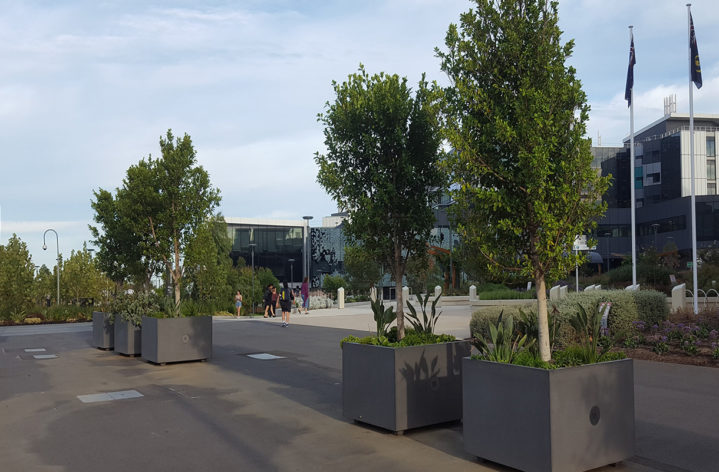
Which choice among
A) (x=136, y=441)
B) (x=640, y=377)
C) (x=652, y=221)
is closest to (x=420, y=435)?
(x=136, y=441)

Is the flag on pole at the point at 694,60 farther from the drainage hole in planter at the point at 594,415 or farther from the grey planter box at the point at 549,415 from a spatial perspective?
the drainage hole in planter at the point at 594,415

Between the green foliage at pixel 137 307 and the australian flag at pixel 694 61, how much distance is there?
1631 cm

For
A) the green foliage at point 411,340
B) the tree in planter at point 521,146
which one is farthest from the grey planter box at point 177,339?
the tree in planter at point 521,146

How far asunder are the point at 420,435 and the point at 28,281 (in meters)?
31.2

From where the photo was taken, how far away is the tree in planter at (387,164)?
839cm

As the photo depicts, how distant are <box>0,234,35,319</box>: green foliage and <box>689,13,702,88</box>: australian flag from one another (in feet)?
100.0

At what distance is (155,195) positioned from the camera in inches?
594

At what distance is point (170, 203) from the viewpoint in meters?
15.5

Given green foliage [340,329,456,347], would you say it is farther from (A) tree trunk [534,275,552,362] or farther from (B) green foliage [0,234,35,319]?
(B) green foliage [0,234,35,319]

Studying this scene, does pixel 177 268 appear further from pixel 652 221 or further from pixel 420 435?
pixel 652 221

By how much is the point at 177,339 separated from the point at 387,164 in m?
7.00

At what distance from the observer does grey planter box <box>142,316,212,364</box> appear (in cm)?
1309

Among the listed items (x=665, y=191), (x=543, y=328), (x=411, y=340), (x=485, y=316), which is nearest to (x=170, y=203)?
(x=485, y=316)

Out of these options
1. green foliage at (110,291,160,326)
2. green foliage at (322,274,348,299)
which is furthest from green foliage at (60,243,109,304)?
green foliage at (110,291,160,326)
